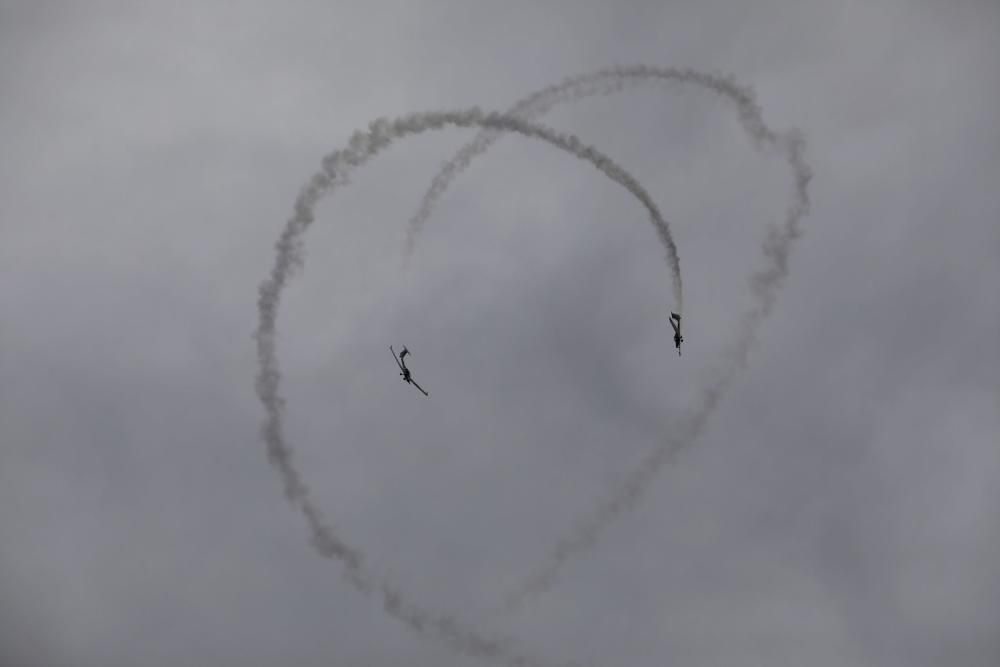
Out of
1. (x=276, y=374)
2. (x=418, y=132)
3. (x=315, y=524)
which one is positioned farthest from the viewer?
(x=315, y=524)

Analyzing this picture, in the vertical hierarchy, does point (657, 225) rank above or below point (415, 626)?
above

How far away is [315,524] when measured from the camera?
137375 mm

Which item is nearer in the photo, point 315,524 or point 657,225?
point 657,225

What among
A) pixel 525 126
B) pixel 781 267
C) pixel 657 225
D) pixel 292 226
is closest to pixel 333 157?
pixel 292 226

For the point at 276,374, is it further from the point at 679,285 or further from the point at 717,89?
the point at 717,89

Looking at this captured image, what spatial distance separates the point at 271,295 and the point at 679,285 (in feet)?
102

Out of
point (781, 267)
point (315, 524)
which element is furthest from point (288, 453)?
point (781, 267)

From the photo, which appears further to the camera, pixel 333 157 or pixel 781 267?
pixel 781 267

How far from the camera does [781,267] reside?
447 feet

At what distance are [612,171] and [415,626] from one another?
1727 inches

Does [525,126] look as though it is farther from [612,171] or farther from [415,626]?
[415,626]

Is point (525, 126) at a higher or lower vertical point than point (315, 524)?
higher

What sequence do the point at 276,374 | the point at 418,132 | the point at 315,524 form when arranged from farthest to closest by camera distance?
1. the point at 315,524
2. the point at 276,374
3. the point at 418,132

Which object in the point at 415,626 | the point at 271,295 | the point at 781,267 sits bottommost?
the point at 415,626
